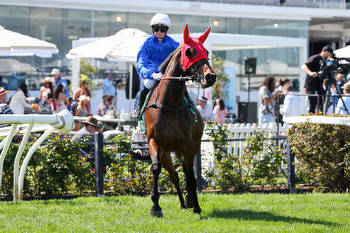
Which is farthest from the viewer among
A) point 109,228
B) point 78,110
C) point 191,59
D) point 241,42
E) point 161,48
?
point 241,42

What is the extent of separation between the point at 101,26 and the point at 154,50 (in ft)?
68.2

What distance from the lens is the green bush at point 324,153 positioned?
8977 millimetres

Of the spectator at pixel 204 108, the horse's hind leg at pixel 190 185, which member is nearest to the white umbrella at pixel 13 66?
the spectator at pixel 204 108

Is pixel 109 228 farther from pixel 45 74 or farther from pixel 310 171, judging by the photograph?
pixel 45 74

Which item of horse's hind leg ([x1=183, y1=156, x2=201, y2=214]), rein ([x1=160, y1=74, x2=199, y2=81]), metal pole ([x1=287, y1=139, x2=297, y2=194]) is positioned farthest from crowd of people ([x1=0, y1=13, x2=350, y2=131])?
metal pole ([x1=287, y1=139, x2=297, y2=194])

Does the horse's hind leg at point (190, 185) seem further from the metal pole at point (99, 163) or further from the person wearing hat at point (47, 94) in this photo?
the person wearing hat at point (47, 94)

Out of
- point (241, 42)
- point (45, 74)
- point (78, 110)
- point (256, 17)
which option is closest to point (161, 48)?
point (78, 110)

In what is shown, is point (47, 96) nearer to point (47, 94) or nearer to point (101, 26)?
point (47, 94)

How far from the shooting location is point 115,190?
895 centimetres

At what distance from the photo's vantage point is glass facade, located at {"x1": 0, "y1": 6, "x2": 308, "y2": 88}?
2531cm

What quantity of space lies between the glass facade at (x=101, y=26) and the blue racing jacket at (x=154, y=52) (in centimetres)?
1801

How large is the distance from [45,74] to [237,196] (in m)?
18.2

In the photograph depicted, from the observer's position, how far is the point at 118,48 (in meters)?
14.8

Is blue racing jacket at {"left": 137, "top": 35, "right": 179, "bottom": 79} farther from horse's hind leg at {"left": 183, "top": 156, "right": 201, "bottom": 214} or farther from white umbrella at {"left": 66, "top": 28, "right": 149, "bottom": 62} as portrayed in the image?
white umbrella at {"left": 66, "top": 28, "right": 149, "bottom": 62}
